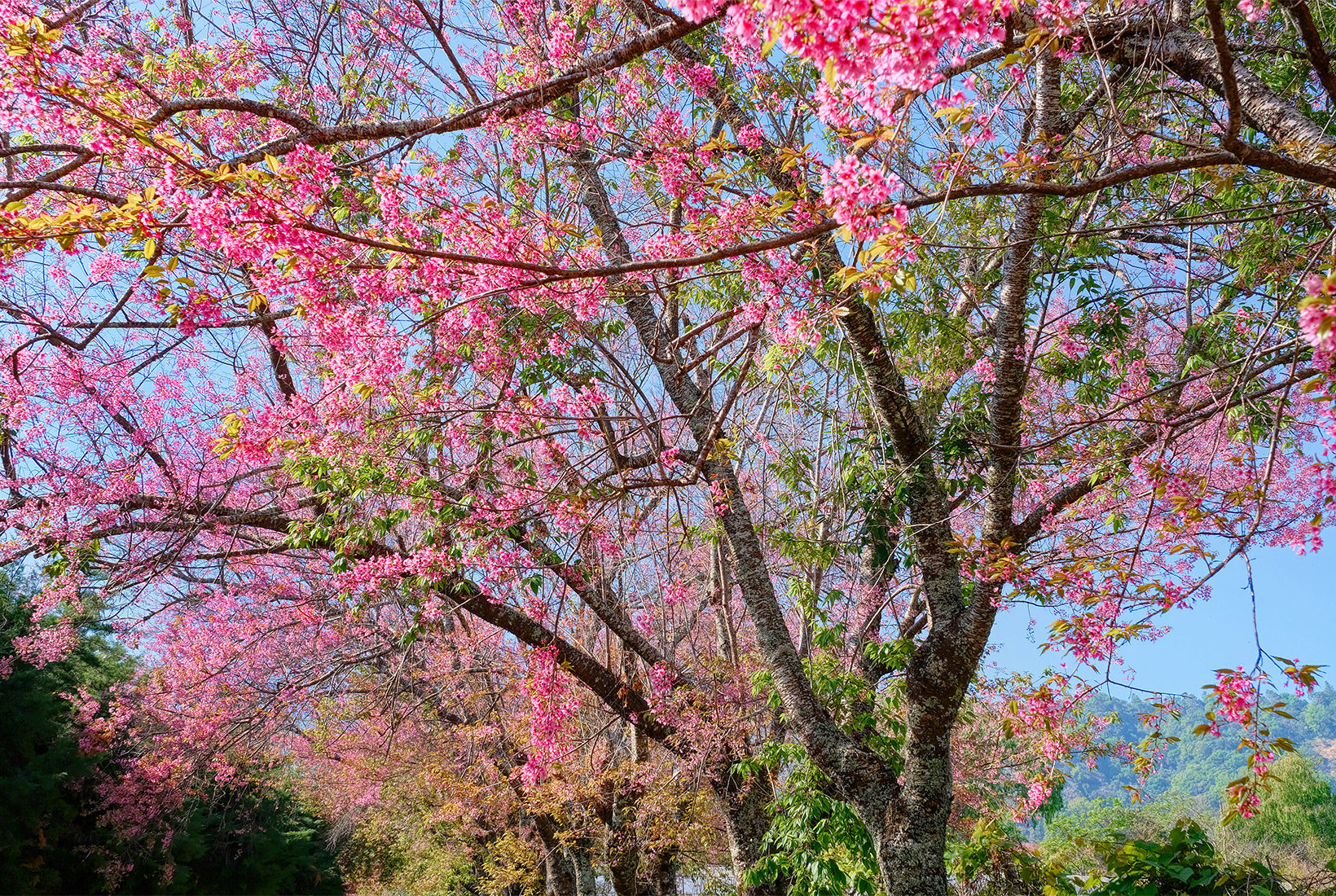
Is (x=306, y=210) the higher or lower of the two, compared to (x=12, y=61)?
higher

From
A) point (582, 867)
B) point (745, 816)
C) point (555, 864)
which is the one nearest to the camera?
point (745, 816)

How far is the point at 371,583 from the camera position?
4.71m

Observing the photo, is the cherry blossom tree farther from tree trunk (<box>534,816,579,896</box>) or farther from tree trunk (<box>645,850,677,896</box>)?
tree trunk (<box>534,816,579,896</box>)

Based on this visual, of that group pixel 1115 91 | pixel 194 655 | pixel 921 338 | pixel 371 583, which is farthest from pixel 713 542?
pixel 194 655

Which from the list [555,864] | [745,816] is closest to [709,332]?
[745,816]

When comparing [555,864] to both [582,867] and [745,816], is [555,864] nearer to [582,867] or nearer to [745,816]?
[582,867]

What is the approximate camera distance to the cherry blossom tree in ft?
7.86

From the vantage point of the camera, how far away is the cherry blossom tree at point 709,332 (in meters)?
2.40

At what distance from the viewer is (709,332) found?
7.64 meters

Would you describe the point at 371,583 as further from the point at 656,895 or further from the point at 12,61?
the point at 656,895

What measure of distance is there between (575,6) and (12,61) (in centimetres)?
398

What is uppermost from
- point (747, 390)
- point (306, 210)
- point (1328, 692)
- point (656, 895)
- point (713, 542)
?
point (1328, 692)

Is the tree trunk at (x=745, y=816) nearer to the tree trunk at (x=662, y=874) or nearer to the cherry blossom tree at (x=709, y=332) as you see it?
the cherry blossom tree at (x=709, y=332)

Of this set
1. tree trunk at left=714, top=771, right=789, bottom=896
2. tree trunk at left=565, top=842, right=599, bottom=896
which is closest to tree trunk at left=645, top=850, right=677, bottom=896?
tree trunk at left=565, top=842, right=599, bottom=896
